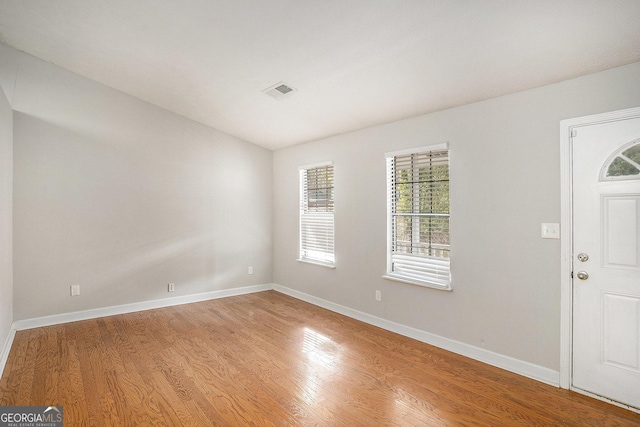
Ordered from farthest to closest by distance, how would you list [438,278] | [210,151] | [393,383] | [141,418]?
[210,151] → [438,278] → [393,383] → [141,418]

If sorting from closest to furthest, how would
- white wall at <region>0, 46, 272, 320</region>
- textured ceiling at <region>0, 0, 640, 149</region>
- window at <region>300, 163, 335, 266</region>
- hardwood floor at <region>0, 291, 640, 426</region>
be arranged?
textured ceiling at <region>0, 0, 640, 149</region> < hardwood floor at <region>0, 291, 640, 426</region> < white wall at <region>0, 46, 272, 320</region> < window at <region>300, 163, 335, 266</region>

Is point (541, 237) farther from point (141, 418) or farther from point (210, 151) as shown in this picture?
point (210, 151)

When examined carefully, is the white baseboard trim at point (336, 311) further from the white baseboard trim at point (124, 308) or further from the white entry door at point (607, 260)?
the white entry door at point (607, 260)

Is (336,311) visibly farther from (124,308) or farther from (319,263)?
(124,308)

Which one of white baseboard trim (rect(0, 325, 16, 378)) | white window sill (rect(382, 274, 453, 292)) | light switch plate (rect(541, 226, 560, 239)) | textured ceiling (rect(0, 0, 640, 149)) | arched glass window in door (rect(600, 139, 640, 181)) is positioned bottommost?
white baseboard trim (rect(0, 325, 16, 378))

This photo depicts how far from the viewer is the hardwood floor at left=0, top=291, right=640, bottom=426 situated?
2260 mm

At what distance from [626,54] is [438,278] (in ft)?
7.75

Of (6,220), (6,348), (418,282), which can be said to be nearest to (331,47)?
(418,282)

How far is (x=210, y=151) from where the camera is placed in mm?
5355

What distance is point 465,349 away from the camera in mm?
3219

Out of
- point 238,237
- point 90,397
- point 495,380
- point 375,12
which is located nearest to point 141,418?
point 90,397

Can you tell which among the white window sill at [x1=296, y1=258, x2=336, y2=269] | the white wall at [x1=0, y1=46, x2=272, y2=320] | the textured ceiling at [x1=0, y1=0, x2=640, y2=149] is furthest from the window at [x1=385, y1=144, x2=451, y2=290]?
the white wall at [x1=0, y1=46, x2=272, y2=320]

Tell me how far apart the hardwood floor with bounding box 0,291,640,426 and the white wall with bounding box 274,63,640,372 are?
339mm

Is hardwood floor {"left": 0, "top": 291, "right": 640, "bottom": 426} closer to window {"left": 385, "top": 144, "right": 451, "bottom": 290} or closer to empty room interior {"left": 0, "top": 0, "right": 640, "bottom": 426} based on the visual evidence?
empty room interior {"left": 0, "top": 0, "right": 640, "bottom": 426}
